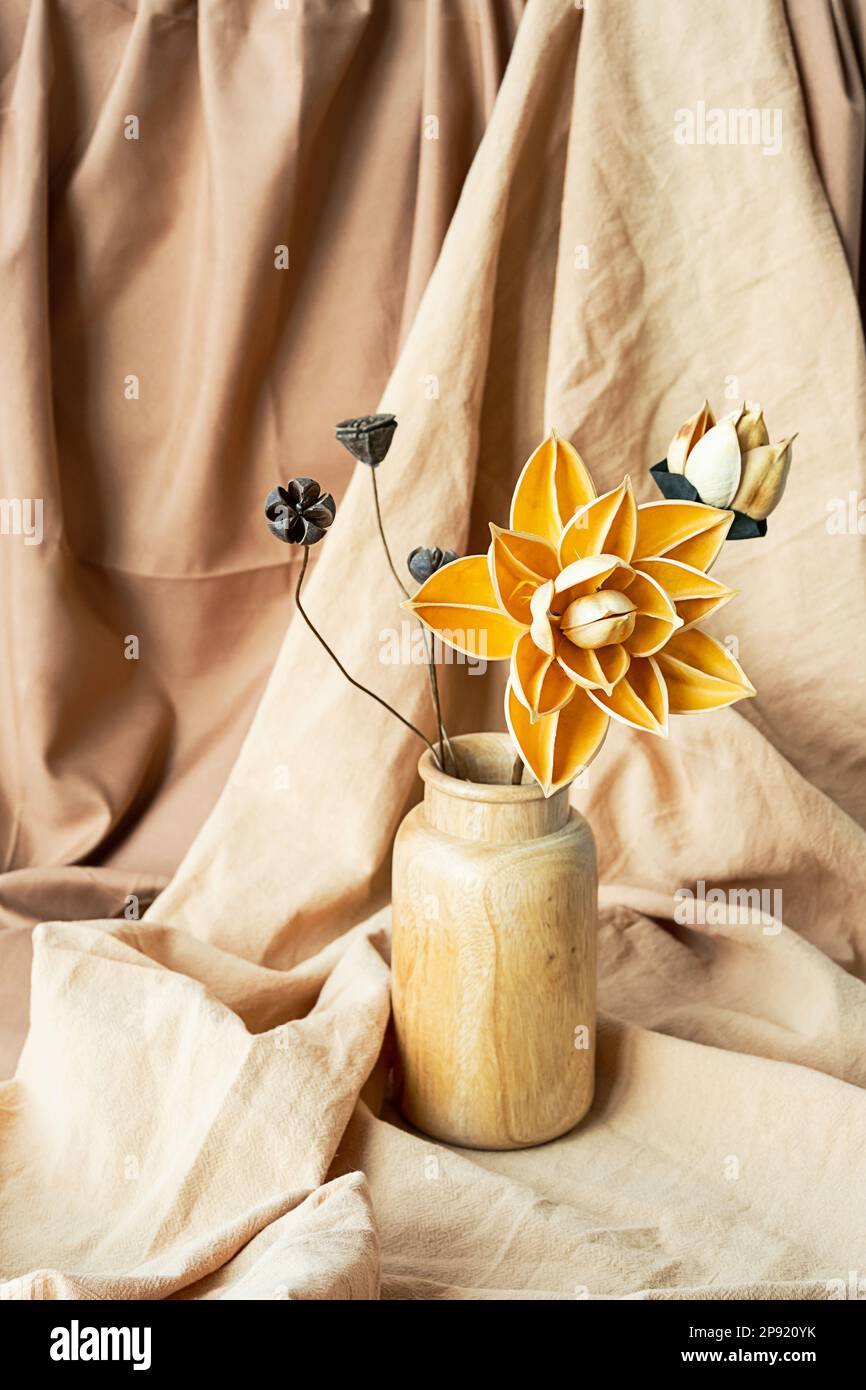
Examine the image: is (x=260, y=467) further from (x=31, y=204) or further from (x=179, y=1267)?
(x=179, y=1267)

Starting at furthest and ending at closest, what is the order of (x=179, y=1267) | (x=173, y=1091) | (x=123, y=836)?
(x=123, y=836) < (x=173, y=1091) < (x=179, y=1267)

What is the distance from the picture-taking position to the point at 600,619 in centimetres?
71

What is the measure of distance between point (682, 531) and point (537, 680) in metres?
0.12

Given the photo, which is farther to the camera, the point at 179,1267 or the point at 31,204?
the point at 31,204

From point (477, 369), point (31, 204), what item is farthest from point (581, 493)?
point (31, 204)

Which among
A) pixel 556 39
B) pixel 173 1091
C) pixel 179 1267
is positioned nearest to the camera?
pixel 179 1267

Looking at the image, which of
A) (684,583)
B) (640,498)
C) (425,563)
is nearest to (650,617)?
(684,583)

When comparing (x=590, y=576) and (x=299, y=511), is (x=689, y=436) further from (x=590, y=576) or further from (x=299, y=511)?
(x=299, y=511)

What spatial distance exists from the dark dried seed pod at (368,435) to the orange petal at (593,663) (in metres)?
0.15

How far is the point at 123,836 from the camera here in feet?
4.26

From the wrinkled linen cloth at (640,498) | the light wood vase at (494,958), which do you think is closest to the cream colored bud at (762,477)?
the light wood vase at (494,958)

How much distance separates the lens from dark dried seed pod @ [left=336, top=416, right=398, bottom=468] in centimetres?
77

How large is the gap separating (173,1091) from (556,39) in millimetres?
873

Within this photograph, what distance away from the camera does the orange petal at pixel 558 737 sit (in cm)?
75
